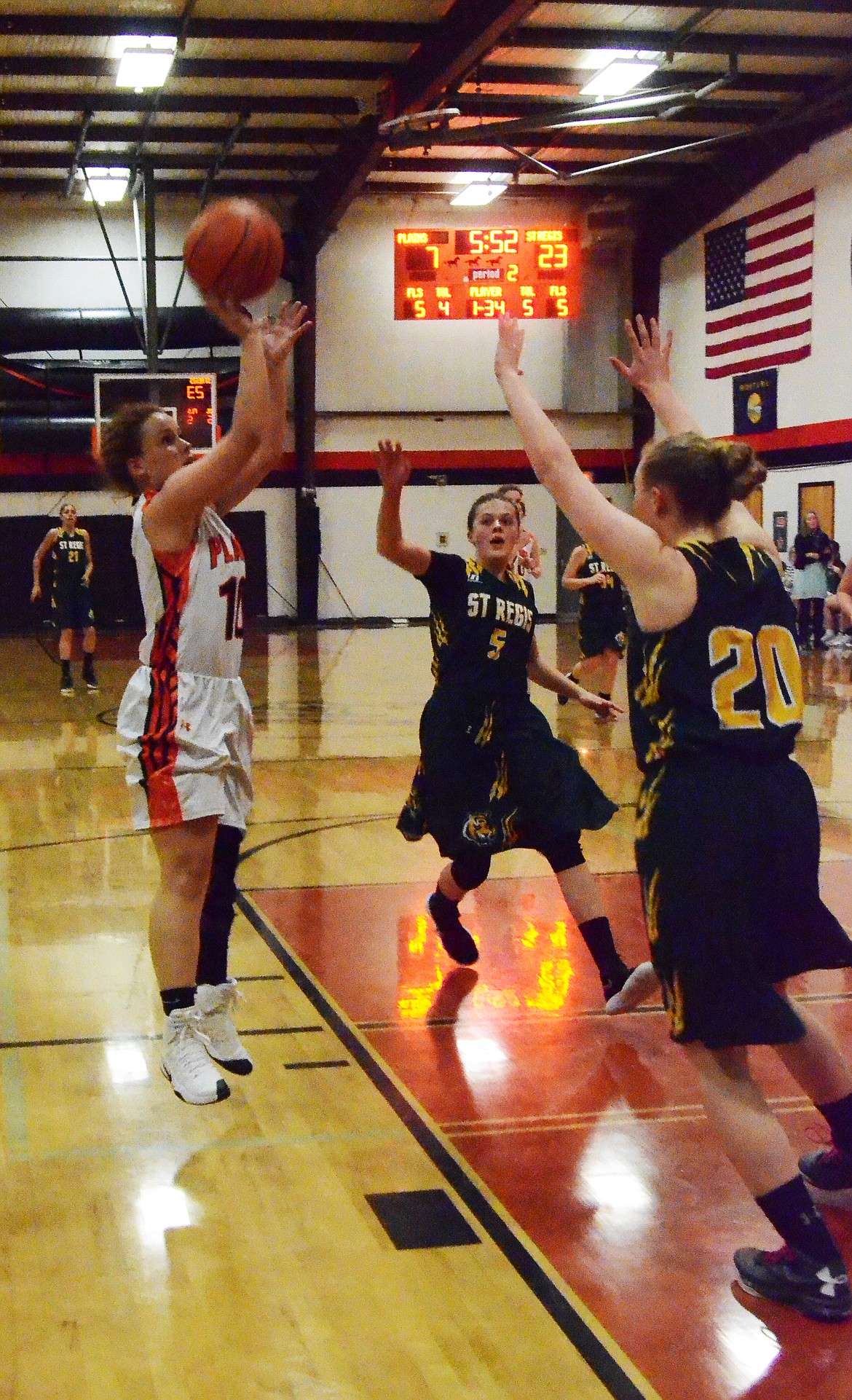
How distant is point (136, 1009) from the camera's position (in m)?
4.92

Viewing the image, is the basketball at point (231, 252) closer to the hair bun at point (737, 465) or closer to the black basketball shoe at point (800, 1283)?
the hair bun at point (737, 465)

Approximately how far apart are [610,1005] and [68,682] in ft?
35.6

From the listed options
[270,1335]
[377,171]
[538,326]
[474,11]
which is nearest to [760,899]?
[270,1335]

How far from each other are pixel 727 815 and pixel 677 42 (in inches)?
625

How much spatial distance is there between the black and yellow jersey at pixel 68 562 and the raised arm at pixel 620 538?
1257 cm

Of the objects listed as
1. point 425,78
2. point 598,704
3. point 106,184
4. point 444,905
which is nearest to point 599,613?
point 598,704

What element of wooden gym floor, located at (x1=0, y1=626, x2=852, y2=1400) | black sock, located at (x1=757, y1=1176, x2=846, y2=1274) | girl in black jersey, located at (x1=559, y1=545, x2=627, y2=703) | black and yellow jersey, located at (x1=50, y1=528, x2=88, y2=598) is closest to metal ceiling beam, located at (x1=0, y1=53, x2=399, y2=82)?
black and yellow jersey, located at (x1=50, y1=528, x2=88, y2=598)

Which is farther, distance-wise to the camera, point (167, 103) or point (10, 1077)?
point (167, 103)

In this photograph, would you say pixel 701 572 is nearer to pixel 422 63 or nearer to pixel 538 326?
pixel 422 63

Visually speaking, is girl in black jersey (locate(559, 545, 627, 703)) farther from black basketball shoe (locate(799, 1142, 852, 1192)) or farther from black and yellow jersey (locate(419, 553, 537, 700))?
black basketball shoe (locate(799, 1142, 852, 1192))

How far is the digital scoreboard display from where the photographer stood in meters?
19.8

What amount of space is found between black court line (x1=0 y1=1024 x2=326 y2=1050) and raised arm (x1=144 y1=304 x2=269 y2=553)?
5.36 ft

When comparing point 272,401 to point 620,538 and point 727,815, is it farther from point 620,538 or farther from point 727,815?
point 727,815

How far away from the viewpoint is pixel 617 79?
17.6 m
